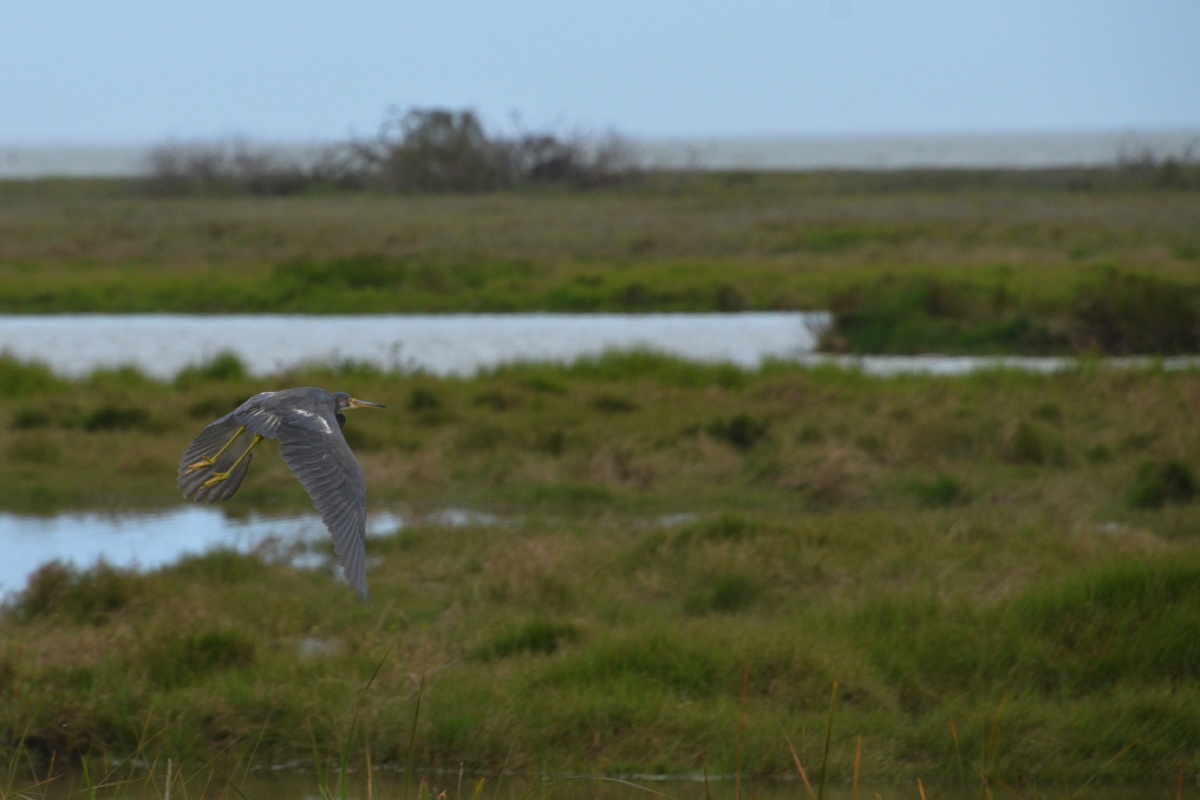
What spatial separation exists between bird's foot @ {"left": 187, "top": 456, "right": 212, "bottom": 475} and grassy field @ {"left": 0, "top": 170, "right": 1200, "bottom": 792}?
0.77 metres

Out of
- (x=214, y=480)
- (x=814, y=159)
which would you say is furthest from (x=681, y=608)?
(x=814, y=159)

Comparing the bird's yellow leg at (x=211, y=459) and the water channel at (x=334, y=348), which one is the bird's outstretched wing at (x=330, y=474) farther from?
the water channel at (x=334, y=348)

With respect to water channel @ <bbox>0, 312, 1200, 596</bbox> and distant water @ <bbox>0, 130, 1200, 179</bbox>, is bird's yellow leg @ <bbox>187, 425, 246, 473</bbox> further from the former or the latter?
distant water @ <bbox>0, 130, 1200, 179</bbox>

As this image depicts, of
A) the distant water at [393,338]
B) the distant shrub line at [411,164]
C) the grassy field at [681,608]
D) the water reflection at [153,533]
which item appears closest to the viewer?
the grassy field at [681,608]

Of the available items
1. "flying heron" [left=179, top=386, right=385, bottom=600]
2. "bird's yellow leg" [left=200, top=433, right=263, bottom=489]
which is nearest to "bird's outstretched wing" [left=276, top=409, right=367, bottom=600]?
"flying heron" [left=179, top=386, right=385, bottom=600]

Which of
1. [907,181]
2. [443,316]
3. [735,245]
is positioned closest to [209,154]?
[907,181]

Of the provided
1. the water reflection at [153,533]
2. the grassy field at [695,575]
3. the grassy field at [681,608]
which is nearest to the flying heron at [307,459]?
the grassy field at [695,575]

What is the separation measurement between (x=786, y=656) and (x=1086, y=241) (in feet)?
70.7

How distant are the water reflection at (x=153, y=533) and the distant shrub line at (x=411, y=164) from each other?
33.6 metres

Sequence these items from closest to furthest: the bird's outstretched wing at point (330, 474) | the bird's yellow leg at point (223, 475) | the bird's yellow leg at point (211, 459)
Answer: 1. the bird's outstretched wing at point (330, 474)
2. the bird's yellow leg at point (223, 475)
3. the bird's yellow leg at point (211, 459)

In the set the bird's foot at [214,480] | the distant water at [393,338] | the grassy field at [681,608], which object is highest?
the bird's foot at [214,480]

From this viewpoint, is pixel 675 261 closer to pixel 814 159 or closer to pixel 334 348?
pixel 334 348

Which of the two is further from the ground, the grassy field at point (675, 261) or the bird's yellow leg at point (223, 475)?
the bird's yellow leg at point (223, 475)

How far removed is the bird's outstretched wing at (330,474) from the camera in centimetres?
336
